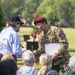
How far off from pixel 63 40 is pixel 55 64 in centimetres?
52

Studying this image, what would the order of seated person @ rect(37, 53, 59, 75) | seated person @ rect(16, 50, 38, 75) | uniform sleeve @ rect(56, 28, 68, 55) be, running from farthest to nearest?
uniform sleeve @ rect(56, 28, 68, 55) → seated person @ rect(37, 53, 59, 75) → seated person @ rect(16, 50, 38, 75)

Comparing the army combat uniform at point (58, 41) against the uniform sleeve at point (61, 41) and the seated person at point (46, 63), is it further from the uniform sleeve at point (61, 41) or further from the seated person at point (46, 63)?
the seated person at point (46, 63)

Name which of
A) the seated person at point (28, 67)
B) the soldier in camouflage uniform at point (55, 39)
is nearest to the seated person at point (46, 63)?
the seated person at point (28, 67)

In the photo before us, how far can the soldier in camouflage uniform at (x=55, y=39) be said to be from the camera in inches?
300

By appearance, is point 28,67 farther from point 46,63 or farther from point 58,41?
point 58,41

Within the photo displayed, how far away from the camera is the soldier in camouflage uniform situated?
300 inches

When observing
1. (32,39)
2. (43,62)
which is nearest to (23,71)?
(43,62)

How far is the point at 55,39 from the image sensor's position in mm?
7703

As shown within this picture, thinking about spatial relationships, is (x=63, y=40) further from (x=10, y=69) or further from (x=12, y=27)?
(x=10, y=69)

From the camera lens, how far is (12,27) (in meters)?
7.80

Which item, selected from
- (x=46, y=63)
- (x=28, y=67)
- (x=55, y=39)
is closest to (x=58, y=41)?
(x=55, y=39)

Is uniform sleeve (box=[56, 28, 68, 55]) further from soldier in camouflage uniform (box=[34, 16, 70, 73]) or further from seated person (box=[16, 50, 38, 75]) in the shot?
seated person (box=[16, 50, 38, 75])

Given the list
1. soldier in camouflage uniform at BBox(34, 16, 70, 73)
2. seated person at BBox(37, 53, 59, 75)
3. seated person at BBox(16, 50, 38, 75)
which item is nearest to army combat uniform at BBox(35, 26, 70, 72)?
soldier in camouflage uniform at BBox(34, 16, 70, 73)

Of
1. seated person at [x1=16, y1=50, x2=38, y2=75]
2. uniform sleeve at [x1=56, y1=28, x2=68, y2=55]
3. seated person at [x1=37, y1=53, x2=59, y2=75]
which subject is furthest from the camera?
uniform sleeve at [x1=56, y1=28, x2=68, y2=55]
